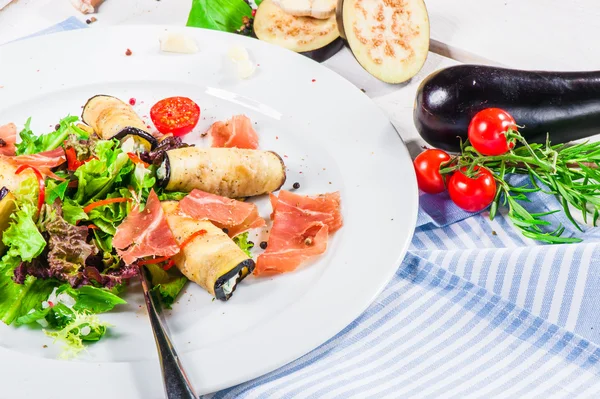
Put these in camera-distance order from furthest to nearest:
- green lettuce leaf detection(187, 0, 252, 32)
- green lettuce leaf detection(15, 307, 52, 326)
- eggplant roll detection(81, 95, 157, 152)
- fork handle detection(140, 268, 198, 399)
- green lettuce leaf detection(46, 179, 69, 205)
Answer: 1. green lettuce leaf detection(187, 0, 252, 32)
2. eggplant roll detection(81, 95, 157, 152)
3. green lettuce leaf detection(46, 179, 69, 205)
4. green lettuce leaf detection(15, 307, 52, 326)
5. fork handle detection(140, 268, 198, 399)

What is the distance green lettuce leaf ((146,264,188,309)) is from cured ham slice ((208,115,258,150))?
98 centimetres

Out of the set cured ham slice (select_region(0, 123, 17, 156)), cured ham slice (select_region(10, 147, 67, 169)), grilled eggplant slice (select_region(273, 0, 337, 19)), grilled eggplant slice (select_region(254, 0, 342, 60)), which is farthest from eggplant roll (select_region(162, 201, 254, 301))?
grilled eggplant slice (select_region(273, 0, 337, 19))

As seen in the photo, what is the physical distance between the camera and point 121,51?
4.77 metres

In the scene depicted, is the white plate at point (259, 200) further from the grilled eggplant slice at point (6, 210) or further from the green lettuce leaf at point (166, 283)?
the grilled eggplant slice at point (6, 210)

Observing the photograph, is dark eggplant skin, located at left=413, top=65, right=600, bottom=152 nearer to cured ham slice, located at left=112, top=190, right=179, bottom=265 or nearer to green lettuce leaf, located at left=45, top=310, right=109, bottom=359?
cured ham slice, located at left=112, top=190, right=179, bottom=265

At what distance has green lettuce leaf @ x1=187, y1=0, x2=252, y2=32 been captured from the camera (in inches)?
202

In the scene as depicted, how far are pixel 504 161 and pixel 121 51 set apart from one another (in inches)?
106

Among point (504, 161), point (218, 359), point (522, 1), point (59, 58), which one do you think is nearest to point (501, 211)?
point (504, 161)

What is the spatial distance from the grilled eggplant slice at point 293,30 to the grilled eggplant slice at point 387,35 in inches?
Answer: 11.0

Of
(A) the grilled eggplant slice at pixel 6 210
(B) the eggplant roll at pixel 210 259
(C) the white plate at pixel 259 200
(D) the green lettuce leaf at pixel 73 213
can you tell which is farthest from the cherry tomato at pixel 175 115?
(A) the grilled eggplant slice at pixel 6 210

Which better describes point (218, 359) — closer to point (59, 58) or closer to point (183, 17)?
point (59, 58)

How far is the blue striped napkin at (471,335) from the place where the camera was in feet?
9.62

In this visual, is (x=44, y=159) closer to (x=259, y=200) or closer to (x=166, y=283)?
(x=166, y=283)

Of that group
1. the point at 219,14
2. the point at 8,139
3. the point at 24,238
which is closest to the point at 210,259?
the point at 24,238
